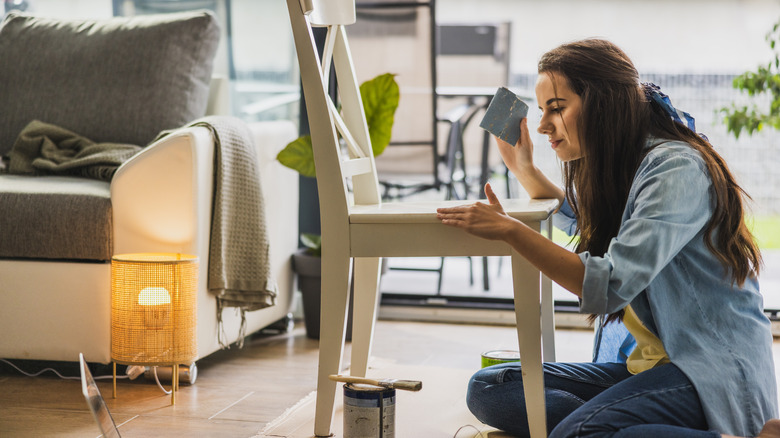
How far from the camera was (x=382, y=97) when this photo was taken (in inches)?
89.1

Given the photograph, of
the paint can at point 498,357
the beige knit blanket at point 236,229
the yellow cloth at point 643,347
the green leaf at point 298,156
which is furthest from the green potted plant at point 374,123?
the yellow cloth at point 643,347

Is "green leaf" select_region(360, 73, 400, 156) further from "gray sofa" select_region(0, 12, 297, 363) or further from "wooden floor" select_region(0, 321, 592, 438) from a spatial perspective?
"wooden floor" select_region(0, 321, 592, 438)

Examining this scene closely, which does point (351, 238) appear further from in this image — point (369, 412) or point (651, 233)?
point (651, 233)

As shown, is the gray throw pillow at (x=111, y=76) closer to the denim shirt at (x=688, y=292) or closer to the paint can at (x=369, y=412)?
the paint can at (x=369, y=412)

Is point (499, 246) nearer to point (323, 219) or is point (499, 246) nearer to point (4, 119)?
point (323, 219)

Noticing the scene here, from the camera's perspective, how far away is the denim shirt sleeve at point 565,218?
161 cm

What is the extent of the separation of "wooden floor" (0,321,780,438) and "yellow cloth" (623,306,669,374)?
704 mm

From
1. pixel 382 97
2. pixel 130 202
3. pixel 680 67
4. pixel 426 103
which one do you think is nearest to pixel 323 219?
pixel 130 202

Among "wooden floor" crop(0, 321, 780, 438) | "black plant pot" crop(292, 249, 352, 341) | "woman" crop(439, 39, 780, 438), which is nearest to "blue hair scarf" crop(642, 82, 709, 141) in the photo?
"woman" crop(439, 39, 780, 438)

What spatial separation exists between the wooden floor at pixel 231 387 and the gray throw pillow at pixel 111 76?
66cm

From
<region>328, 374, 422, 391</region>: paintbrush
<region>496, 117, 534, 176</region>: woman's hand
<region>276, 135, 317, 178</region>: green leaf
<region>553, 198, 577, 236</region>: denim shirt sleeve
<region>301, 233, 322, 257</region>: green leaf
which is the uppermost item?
<region>496, 117, 534, 176</region>: woman's hand

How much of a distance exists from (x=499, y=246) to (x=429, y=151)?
140 cm

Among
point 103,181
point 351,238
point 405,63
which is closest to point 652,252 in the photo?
point 351,238

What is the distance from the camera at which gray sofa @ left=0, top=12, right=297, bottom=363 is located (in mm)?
1877
